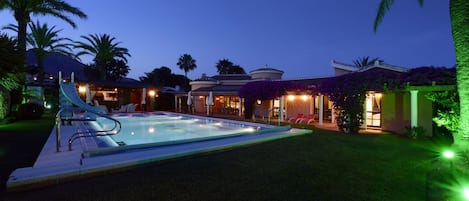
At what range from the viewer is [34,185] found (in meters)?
4.58

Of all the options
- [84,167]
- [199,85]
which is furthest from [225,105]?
[84,167]

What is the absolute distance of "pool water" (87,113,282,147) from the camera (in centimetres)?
974

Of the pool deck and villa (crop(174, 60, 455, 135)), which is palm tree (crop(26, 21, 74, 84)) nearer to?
villa (crop(174, 60, 455, 135))

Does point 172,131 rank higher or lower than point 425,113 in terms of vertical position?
lower

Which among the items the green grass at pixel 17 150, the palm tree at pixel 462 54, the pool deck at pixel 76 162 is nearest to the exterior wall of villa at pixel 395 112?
the palm tree at pixel 462 54

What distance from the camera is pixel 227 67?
59.6m

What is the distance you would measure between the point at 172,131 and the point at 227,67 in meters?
47.1

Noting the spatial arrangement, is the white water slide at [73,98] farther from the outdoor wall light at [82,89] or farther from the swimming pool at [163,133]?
the outdoor wall light at [82,89]

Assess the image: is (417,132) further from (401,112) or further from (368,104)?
(368,104)

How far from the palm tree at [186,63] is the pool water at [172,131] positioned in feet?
129

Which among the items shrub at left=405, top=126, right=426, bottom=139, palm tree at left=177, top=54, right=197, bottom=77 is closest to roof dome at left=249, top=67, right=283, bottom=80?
shrub at left=405, top=126, right=426, bottom=139

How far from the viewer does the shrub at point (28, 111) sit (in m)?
15.7

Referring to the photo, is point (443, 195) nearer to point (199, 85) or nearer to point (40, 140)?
point (40, 140)

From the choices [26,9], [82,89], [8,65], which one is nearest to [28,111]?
[8,65]
